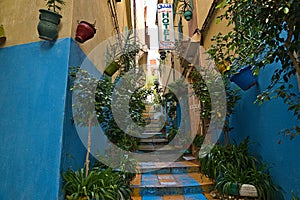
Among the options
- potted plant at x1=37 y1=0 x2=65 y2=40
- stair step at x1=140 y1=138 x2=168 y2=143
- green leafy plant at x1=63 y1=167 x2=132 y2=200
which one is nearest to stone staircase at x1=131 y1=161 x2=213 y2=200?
green leafy plant at x1=63 y1=167 x2=132 y2=200

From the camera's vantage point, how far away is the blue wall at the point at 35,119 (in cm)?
199

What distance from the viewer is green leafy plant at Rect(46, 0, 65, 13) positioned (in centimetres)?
219

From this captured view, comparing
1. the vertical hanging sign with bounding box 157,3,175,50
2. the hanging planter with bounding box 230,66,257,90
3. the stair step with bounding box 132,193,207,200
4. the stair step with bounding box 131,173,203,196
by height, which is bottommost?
the stair step with bounding box 132,193,207,200

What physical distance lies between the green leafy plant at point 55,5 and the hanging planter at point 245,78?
224 cm

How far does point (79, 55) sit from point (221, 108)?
6.86 ft

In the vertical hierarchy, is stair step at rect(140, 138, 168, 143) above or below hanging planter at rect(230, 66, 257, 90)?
below

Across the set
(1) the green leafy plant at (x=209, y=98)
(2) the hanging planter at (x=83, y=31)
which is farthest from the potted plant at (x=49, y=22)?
(1) the green leafy plant at (x=209, y=98)

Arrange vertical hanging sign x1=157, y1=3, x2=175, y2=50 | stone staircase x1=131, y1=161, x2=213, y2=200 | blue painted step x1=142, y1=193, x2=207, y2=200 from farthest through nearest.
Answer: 1. vertical hanging sign x1=157, y1=3, x2=175, y2=50
2. stone staircase x1=131, y1=161, x2=213, y2=200
3. blue painted step x1=142, y1=193, x2=207, y2=200

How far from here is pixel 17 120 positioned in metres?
2.19

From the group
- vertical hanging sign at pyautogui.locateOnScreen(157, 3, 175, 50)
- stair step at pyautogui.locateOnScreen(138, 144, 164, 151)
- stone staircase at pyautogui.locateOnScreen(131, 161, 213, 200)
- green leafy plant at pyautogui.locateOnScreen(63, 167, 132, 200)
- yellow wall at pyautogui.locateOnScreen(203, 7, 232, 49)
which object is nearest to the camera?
green leafy plant at pyautogui.locateOnScreen(63, 167, 132, 200)

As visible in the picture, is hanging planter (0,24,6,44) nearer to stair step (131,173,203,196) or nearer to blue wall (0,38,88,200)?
blue wall (0,38,88,200)

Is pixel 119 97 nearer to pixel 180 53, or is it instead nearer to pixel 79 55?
pixel 79 55

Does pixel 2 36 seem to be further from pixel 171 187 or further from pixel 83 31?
pixel 171 187

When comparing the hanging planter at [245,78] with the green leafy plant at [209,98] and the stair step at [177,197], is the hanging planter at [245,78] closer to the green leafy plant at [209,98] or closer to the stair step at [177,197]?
the green leafy plant at [209,98]
